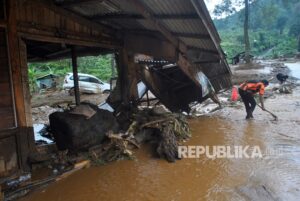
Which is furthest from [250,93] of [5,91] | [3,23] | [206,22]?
[3,23]

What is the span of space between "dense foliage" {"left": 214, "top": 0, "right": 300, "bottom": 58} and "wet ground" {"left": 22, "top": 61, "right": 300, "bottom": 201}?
33.3 m

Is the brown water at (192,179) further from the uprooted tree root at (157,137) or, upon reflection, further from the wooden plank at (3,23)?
the wooden plank at (3,23)

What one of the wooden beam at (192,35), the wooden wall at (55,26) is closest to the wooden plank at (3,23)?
the wooden wall at (55,26)

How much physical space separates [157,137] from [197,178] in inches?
78.1

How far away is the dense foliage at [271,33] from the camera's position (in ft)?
131

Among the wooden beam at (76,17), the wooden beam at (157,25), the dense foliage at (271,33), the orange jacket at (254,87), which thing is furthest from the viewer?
the dense foliage at (271,33)

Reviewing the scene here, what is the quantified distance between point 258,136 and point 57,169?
5.00 meters

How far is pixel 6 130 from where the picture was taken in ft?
16.0

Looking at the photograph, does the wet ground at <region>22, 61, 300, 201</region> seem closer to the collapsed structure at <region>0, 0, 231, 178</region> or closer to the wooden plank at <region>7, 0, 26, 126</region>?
the collapsed structure at <region>0, 0, 231, 178</region>

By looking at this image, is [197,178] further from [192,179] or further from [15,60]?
[15,60]

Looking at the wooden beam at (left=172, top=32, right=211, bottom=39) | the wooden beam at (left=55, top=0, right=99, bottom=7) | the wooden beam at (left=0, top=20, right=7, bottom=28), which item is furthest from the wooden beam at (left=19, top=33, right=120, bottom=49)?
the wooden beam at (left=172, top=32, right=211, bottom=39)

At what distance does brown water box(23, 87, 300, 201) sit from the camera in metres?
4.37

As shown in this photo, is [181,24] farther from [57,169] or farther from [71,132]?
[57,169]

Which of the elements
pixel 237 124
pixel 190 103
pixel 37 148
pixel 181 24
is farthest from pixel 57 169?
pixel 190 103
